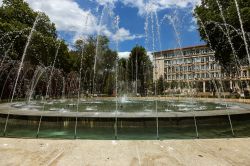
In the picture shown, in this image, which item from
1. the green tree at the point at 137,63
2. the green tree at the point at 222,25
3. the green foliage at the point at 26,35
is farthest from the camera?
the green tree at the point at 137,63

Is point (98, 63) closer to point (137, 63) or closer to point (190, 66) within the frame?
point (137, 63)

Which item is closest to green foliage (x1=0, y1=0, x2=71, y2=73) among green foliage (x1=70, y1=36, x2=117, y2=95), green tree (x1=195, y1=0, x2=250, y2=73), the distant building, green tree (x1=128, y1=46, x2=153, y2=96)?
green foliage (x1=70, y1=36, x2=117, y2=95)

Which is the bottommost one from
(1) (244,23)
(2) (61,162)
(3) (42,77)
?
(2) (61,162)

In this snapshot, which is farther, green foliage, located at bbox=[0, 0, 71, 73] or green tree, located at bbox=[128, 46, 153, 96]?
green tree, located at bbox=[128, 46, 153, 96]

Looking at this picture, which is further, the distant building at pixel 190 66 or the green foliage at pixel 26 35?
the distant building at pixel 190 66

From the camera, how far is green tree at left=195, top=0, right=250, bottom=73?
27938 mm

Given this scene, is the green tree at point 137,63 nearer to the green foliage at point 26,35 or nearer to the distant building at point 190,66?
the green foliage at point 26,35

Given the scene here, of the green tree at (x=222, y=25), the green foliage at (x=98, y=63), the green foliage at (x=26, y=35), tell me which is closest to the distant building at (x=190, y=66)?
the green foliage at (x=98, y=63)

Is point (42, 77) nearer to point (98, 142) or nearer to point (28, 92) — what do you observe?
point (28, 92)

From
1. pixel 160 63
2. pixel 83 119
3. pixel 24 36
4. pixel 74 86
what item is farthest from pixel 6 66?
pixel 160 63

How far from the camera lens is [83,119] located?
10289 mm

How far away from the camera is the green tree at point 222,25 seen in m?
27.9

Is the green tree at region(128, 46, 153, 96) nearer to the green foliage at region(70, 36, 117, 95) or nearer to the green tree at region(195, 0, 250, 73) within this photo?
the green foliage at region(70, 36, 117, 95)

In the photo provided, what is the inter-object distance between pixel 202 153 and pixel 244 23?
25405mm
